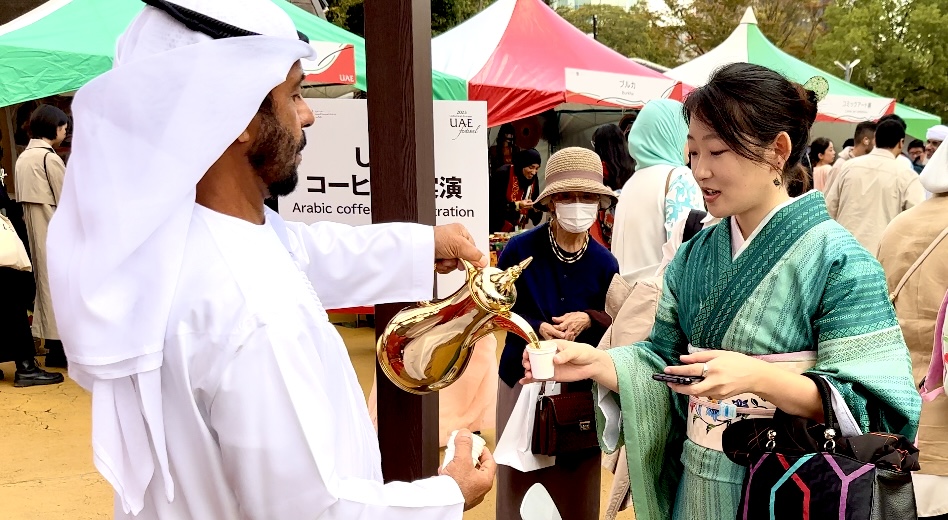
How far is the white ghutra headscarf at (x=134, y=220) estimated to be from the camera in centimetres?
116

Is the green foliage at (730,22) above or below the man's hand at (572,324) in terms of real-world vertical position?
above

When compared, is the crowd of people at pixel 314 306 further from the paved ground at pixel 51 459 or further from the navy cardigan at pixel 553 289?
the paved ground at pixel 51 459

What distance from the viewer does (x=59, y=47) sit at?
19.0 feet

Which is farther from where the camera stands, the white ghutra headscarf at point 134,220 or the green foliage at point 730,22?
the green foliage at point 730,22

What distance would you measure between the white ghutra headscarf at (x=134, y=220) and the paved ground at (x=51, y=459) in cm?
305

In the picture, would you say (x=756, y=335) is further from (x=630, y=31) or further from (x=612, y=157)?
(x=630, y=31)

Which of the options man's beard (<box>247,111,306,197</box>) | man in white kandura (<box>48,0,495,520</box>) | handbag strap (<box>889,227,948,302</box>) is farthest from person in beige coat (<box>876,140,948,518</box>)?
man's beard (<box>247,111,306,197</box>)

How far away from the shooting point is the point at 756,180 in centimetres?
177

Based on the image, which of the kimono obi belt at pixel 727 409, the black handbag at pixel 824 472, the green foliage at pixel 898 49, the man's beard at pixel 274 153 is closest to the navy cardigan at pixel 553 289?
the kimono obi belt at pixel 727 409

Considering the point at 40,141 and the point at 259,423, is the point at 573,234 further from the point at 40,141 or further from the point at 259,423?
the point at 40,141

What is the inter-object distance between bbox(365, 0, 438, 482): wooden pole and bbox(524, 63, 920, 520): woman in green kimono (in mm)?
436

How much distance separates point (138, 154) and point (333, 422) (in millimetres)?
515

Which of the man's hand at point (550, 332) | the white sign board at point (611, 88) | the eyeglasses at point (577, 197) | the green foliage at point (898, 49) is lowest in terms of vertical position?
the man's hand at point (550, 332)

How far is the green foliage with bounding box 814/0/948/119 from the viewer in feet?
90.0
